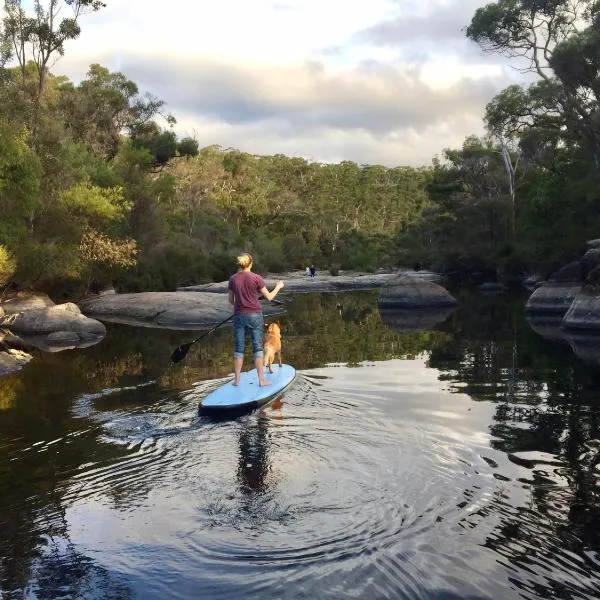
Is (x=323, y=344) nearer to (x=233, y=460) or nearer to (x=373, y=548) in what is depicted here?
(x=233, y=460)

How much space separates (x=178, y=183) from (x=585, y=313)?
168 feet

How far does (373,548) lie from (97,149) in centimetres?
4064

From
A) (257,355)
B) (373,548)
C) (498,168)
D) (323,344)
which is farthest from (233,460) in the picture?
(498,168)

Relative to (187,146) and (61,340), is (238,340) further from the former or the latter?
(187,146)

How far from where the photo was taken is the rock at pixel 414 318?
22.7 metres

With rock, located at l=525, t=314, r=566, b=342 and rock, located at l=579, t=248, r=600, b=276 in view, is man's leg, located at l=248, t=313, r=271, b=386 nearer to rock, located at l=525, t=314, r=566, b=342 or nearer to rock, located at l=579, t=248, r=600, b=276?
rock, located at l=525, t=314, r=566, b=342

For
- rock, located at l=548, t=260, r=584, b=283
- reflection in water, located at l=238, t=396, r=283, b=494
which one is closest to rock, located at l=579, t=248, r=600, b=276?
rock, located at l=548, t=260, r=584, b=283

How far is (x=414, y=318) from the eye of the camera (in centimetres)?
2592

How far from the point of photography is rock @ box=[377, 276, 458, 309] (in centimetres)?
2939

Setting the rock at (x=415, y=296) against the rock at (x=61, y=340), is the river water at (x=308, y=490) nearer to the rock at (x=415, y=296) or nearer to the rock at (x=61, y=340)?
the rock at (x=61, y=340)

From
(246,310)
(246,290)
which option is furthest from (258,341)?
(246,290)

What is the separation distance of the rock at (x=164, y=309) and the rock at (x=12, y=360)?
7632mm

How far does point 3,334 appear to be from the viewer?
2061 centimetres

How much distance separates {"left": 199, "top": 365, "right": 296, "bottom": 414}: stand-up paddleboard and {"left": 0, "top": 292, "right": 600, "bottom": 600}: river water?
8.4 inches
